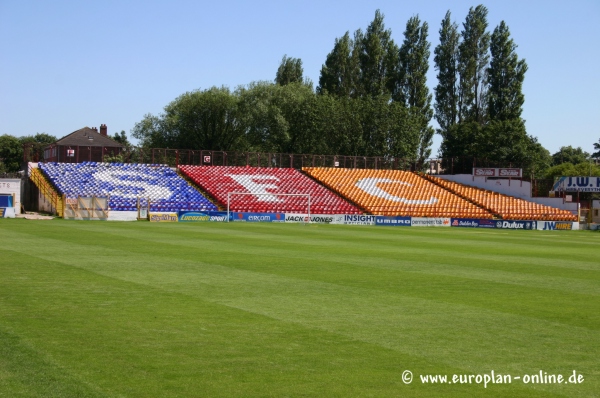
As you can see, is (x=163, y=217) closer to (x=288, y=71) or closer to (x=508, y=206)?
(x=508, y=206)

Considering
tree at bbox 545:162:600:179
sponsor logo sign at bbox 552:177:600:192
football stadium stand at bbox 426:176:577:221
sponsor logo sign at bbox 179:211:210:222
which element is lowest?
sponsor logo sign at bbox 179:211:210:222

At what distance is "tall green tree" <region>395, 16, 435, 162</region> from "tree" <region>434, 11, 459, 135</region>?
1.98 m

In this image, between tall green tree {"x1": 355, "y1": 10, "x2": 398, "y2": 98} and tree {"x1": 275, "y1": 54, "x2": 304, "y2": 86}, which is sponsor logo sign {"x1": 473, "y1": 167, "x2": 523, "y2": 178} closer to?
tall green tree {"x1": 355, "y1": 10, "x2": 398, "y2": 98}

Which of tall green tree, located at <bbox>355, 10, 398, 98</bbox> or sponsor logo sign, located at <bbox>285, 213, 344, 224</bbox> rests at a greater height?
tall green tree, located at <bbox>355, 10, 398, 98</bbox>

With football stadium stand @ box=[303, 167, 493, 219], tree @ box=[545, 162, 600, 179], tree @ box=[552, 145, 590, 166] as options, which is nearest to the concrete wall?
football stadium stand @ box=[303, 167, 493, 219]

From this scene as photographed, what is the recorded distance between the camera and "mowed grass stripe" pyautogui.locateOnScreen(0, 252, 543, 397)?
7805 millimetres

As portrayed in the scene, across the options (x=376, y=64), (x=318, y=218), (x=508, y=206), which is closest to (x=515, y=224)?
(x=508, y=206)

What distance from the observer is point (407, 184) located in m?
68.5

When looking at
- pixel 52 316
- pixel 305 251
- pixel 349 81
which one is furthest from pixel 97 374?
pixel 349 81

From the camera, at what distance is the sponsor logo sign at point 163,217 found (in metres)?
48.8

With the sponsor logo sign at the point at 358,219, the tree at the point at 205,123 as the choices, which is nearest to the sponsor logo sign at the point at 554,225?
the sponsor logo sign at the point at 358,219

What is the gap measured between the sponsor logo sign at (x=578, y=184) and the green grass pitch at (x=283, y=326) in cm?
4398

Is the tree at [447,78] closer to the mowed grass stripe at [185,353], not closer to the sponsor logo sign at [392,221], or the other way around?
the sponsor logo sign at [392,221]

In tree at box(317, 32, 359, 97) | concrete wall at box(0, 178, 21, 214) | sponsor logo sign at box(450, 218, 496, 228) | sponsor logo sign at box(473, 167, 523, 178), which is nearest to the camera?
concrete wall at box(0, 178, 21, 214)
